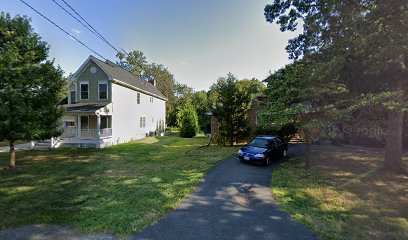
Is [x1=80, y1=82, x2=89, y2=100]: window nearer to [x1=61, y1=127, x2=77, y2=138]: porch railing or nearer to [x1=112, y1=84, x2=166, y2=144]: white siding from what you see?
[x1=112, y1=84, x2=166, y2=144]: white siding

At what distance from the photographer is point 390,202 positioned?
7.32m

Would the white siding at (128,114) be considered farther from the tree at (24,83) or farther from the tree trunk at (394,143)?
the tree trunk at (394,143)

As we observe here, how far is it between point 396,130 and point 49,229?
1380cm

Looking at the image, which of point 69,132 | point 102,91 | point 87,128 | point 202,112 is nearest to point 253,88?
point 102,91

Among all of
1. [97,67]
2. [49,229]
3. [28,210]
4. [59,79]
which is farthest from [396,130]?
[97,67]

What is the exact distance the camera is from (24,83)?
33.5 feet

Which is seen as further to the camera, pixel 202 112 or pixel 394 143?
pixel 202 112

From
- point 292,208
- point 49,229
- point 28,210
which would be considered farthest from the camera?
point 292,208

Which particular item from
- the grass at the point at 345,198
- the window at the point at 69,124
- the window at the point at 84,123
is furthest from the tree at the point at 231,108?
the window at the point at 69,124

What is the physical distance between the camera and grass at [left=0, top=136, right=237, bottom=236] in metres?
5.31

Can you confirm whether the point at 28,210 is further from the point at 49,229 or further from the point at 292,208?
the point at 292,208

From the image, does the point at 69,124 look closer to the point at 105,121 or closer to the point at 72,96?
the point at 72,96

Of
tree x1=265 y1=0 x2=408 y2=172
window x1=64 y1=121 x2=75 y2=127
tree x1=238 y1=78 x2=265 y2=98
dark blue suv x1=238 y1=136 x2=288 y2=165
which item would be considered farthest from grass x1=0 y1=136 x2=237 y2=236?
tree x1=238 y1=78 x2=265 y2=98

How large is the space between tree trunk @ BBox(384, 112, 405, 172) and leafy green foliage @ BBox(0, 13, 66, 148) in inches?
653
